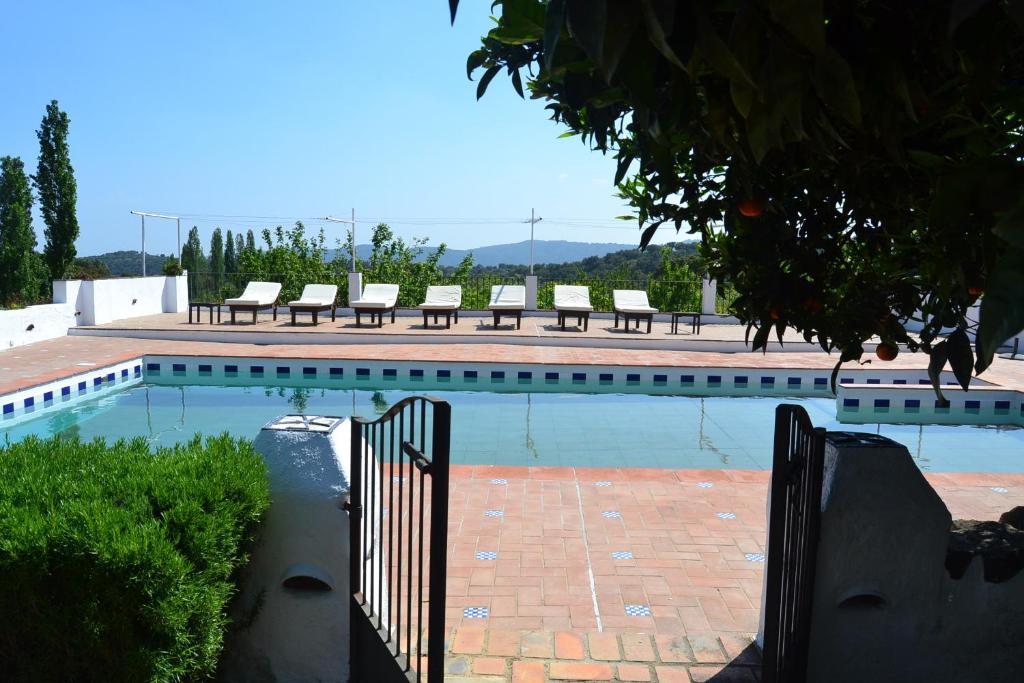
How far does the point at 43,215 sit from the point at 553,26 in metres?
19.5

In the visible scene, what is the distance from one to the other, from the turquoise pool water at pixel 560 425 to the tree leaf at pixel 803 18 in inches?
252

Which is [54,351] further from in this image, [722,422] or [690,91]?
[690,91]

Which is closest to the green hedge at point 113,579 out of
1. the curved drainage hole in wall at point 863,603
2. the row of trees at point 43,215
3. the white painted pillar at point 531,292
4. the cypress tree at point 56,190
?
the curved drainage hole in wall at point 863,603

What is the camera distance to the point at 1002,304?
65 cm

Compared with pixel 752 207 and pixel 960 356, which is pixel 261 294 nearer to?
pixel 752 207

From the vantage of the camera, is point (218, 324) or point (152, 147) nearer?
point (218, 324)

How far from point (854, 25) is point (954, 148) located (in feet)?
2.75

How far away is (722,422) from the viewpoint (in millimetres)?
8688

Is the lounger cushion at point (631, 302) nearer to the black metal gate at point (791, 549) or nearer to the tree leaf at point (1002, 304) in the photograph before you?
the black metal gate at point (791, 549)

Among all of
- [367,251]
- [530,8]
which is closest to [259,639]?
[530,8]

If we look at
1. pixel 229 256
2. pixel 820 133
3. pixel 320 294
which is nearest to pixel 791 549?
pixel 820 133

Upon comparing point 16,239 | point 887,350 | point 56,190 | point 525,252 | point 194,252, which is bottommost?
point 887,350

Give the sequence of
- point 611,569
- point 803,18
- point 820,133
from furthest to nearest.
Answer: point 611,569 → point 820,133 → point 803,18

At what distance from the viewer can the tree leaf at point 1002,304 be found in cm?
64
